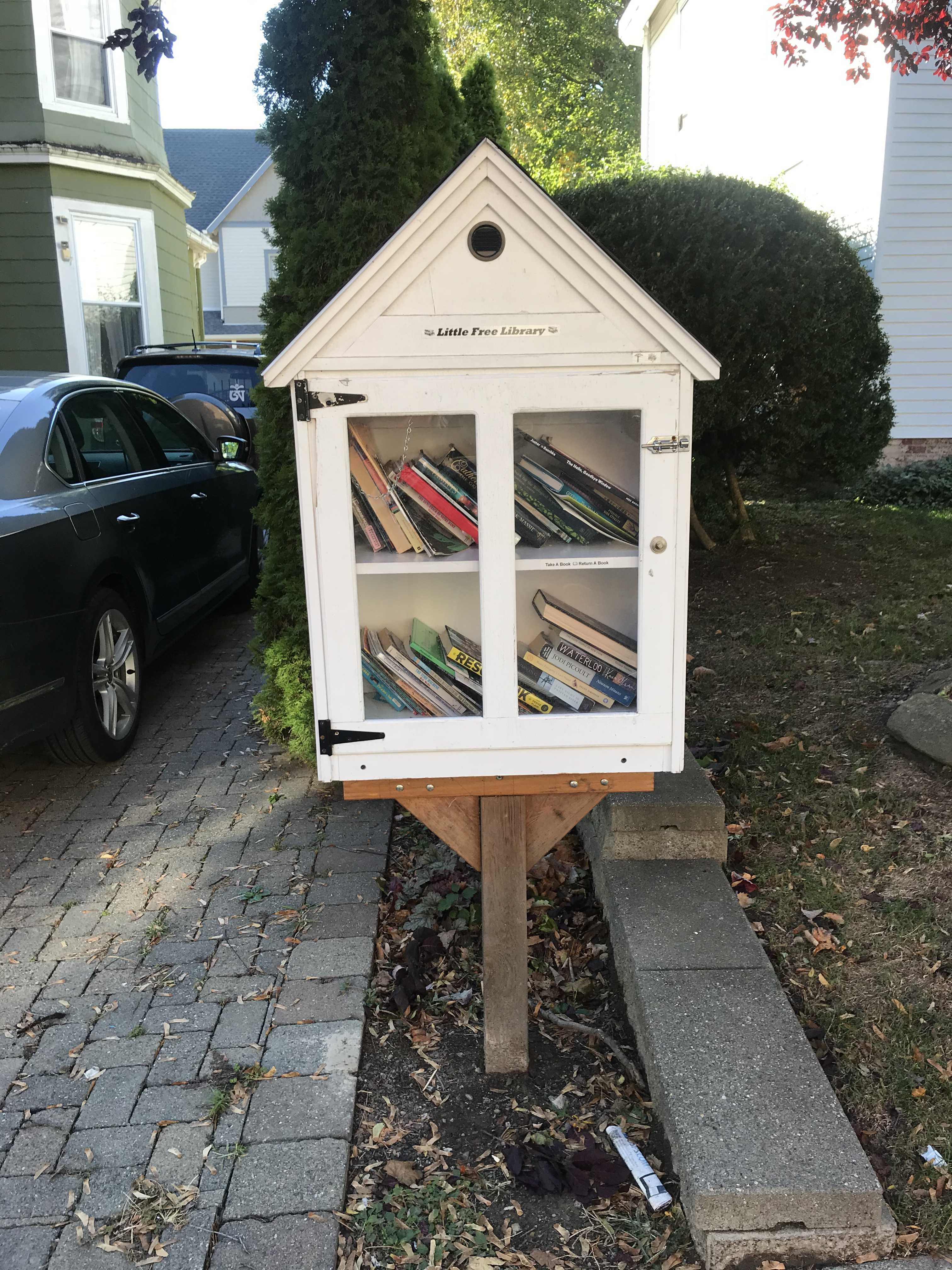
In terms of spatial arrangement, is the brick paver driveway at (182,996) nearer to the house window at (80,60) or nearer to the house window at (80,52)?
the house window at (80,60)

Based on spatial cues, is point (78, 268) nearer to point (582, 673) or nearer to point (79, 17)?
point (79, 17)

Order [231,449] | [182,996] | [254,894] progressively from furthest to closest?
[231,449], [254,894], [182,996]

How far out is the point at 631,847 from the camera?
3.27 meters

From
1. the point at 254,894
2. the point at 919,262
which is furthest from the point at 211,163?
the point at 254,894

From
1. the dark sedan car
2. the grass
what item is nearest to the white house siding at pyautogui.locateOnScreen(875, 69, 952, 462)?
the grass

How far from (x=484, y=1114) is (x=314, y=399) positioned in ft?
5.99

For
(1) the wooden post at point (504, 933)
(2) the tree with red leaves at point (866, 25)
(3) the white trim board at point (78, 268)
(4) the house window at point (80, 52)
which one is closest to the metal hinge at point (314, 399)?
(1) the wooden post at point (504, 933)

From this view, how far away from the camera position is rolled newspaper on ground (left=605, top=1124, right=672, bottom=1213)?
220 cm

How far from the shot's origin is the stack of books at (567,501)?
94.0 inches

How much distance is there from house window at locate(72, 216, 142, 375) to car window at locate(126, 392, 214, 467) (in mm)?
5994

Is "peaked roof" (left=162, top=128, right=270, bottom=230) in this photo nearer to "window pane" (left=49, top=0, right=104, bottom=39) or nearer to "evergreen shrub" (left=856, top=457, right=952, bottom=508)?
"window pane" (left=49, top=0, right=104, bottom=39)

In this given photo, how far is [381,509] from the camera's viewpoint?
2.42 meters

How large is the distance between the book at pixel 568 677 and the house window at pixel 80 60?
1062 centimetres

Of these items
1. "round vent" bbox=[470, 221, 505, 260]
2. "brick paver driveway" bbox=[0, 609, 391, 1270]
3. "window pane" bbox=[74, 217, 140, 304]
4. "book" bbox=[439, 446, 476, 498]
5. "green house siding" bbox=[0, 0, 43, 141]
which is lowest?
"brick paver driveway" bbox=[0, 609, 391, 1270]
